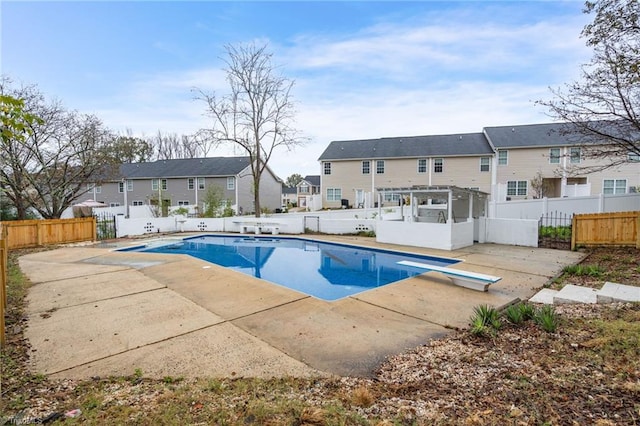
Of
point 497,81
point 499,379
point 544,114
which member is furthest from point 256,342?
point 497,81

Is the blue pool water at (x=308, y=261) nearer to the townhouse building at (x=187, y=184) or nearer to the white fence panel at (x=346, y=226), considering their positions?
the white fence panel at (x=346, y=226)

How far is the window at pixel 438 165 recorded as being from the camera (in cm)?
2747

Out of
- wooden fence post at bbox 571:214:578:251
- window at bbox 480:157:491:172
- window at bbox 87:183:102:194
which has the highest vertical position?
window at bbox 480:157:491:172

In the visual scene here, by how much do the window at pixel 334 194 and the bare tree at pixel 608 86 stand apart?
2042 centimetres

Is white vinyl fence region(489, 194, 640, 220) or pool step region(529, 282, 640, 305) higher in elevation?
white vinyl fence region(489, 194, 640, 220)

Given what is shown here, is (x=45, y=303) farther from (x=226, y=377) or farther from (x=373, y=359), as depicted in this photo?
(x=373, y=359)

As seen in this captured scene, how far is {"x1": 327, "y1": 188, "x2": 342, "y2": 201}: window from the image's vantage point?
99.6 ft

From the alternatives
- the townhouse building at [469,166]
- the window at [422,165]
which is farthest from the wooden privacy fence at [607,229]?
the window at [422,165]

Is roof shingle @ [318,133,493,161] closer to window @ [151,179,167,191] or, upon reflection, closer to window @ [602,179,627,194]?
window @ [602,179,627,194]

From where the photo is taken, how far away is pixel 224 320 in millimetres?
5301

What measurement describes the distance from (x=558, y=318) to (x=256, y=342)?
4239 mm

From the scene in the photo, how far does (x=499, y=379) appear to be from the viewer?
3.11 m

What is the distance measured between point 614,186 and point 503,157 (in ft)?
24.6

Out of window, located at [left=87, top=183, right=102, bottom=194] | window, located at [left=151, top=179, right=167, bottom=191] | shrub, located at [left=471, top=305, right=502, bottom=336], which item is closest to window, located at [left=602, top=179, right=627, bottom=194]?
shrub, located at [left=471, top=305, right=502, bottom=336]
